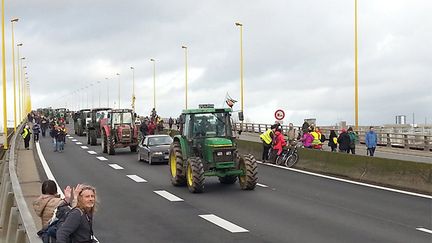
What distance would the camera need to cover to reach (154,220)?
1375 cm

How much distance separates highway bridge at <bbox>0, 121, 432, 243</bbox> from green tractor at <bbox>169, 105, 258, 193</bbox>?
0.49 metres

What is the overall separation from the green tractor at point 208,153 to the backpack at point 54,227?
36.6 feet

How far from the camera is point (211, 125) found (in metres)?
19.5

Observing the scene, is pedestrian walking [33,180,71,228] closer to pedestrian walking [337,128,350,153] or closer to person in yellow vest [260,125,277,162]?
person in yellow vest [260,125,277,162]

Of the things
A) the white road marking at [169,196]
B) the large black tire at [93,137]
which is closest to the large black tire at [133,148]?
the large black tire at [93,137]

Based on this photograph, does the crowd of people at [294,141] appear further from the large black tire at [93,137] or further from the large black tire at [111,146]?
the large black tire at [93,137]

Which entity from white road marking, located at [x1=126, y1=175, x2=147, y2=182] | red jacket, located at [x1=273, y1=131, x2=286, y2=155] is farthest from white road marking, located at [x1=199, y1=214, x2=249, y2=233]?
red jacket, located at [x1=273, y1=131, x2=286, y2=155]

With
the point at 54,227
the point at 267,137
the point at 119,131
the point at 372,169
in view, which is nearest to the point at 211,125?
the point at 372,169

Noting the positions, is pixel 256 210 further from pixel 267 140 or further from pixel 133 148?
pixel 133 148

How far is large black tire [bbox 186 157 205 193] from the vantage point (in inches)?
711

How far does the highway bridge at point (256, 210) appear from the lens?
467 inches

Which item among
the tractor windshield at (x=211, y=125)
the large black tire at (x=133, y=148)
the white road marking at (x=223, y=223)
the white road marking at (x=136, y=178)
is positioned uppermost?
the tractor windshield at (x=211, y=125)

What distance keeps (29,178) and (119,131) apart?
12.6 metres

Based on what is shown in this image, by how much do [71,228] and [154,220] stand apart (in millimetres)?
7780
